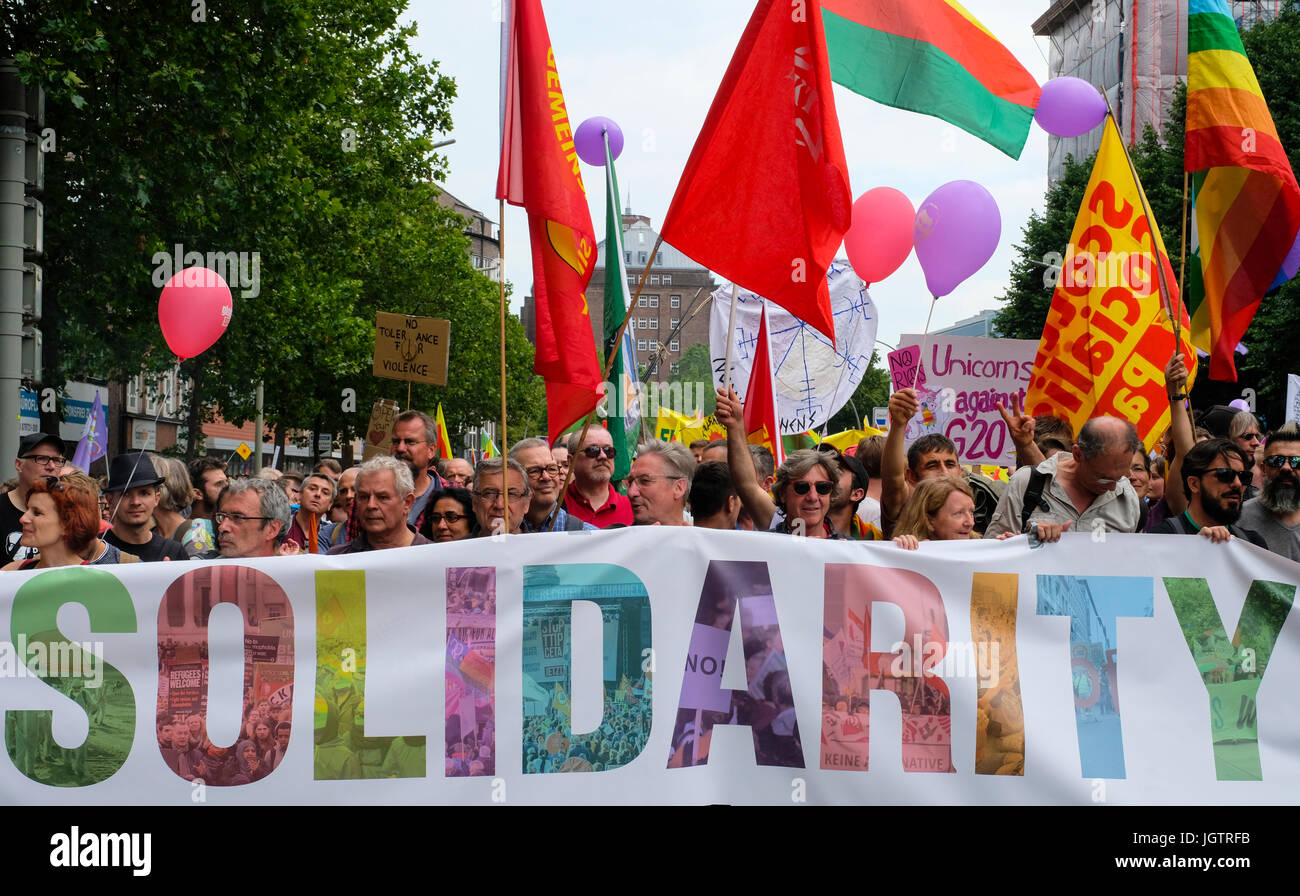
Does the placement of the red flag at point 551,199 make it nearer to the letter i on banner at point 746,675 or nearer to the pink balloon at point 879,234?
the letter i on banner at point 746,675

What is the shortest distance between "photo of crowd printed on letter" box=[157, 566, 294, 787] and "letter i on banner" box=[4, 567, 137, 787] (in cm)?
14

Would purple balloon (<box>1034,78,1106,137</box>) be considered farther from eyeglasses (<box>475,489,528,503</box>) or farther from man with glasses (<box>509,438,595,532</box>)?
eyeglasses (<box>475,489,528,503</box>)

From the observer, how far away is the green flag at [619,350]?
8570 mm

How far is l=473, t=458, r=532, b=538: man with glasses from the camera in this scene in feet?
18.5

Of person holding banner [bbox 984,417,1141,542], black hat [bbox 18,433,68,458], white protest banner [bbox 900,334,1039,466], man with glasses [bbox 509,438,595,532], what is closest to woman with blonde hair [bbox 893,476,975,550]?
person holding banner [bbox 984,417,1141,542]

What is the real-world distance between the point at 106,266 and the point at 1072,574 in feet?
42.8

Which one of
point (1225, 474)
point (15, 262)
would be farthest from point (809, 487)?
point (15, 262)

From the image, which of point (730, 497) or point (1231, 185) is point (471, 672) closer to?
Answer: point (730, 497)

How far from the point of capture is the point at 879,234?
31.0ft

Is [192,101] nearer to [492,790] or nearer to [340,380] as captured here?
[492,790]

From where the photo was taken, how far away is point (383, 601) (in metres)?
4.64
